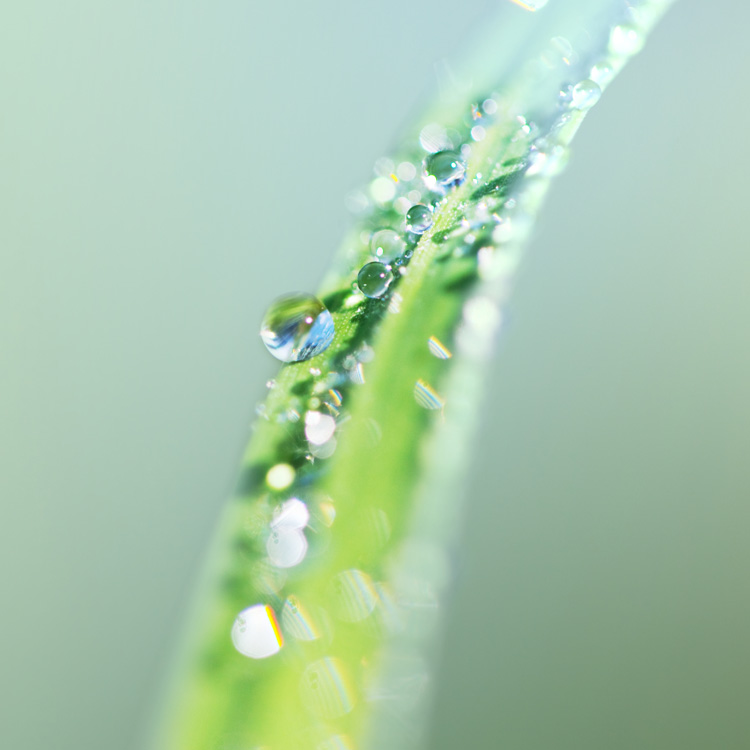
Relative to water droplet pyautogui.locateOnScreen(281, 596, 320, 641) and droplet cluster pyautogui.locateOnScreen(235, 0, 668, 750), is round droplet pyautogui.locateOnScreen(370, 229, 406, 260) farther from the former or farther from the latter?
water droplet pyautogui.locateOnScreen(281, 596, 320, 641)

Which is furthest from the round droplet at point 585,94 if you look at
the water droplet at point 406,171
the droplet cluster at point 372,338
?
the water droplet at point 406,171

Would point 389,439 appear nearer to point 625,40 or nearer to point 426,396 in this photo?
point 426,396

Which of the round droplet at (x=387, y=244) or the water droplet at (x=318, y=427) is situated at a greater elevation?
the round droplet at (x=387, y=244)

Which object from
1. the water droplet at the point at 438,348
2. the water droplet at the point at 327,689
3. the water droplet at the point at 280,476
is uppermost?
the water droplet at the point at 438,348

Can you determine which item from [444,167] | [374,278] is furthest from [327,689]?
[444,167]

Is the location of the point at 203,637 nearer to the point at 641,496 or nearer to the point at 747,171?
the point at 641,496

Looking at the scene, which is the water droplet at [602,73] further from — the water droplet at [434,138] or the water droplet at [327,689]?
the water droplet at [327,689]

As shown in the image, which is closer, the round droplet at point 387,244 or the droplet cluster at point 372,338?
the droplet cluster at point 372,338

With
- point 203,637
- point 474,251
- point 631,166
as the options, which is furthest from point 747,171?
point 203,637
